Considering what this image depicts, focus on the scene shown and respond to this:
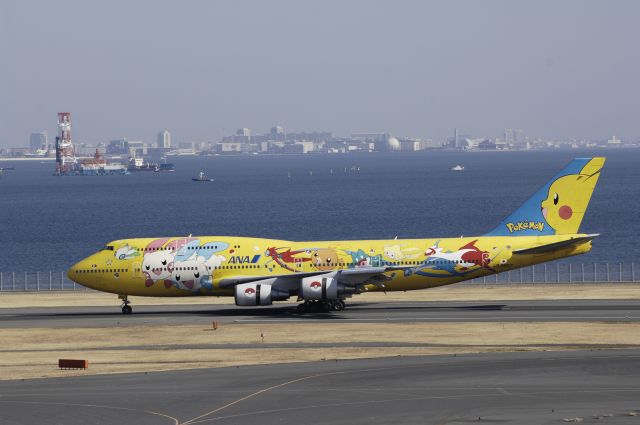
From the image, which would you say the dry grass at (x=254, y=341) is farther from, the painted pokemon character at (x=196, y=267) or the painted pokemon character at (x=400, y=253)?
the painted pokemon character at (x=400, y=253)

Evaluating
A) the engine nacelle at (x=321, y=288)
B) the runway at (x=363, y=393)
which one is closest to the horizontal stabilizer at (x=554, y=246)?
the engine nacelle at (x=321, y=288)

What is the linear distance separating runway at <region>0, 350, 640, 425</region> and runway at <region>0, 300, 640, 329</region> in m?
14.4

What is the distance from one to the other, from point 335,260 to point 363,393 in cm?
2881

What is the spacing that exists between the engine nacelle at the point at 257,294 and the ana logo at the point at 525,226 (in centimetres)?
1430

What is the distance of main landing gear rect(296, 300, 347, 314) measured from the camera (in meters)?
68.2

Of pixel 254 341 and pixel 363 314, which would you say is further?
pixel 363 314

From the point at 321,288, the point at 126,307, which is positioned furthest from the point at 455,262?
the point at 126,307

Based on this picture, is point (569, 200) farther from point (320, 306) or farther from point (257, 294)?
point (257, 294)

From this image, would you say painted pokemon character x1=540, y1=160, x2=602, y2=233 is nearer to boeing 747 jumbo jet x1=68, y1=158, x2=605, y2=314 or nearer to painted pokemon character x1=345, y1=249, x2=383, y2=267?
boeing 747 jumbo jet x1=68, y1=158, x2=605, y2=314

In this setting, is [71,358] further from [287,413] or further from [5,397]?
[287,413]

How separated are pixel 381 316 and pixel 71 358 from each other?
19952 mm

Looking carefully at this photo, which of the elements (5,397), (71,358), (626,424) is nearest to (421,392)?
(626,424)

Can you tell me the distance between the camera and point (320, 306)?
68.3 m

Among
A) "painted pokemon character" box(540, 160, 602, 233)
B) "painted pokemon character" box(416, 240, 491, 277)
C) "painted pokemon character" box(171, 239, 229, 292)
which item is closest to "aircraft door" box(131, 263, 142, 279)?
"painted pokemon character" box(171, 239, 229, 292)
